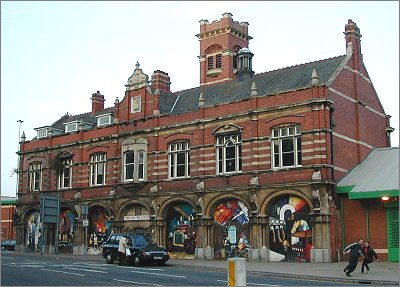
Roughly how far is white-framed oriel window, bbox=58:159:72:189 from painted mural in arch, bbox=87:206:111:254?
12.2 ft

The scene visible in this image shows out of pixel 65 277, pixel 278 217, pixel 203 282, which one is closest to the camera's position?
pixel 203 282

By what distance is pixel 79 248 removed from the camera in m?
42.2

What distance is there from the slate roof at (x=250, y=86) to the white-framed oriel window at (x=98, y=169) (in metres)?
6.54

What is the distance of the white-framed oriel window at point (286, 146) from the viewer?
31406 mm

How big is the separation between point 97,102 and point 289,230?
85.3ft

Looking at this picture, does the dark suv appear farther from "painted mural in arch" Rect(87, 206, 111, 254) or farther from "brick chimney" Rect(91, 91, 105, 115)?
"brick chimney" Rect(91, 91, 105, 115)

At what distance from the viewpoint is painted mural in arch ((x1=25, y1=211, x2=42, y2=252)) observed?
152ft

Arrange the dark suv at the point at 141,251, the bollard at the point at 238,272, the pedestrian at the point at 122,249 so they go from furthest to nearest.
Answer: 1. the pedestrian at the point at 122,249
2. the dark suv at the point at 141,251
3. the bollard at the point at 238,272

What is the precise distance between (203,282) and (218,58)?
34426mm

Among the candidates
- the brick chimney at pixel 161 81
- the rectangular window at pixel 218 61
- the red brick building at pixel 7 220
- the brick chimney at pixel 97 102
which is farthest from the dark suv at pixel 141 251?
the red brick building at pixel 7 220

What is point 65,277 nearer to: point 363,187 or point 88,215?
point 363,187

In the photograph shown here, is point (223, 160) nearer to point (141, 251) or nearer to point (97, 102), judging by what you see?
point (141, 251)

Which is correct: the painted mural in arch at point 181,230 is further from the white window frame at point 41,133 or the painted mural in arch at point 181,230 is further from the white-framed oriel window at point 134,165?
the white window frame at point 41,133

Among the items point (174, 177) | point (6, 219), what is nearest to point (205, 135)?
point (174, 177)
